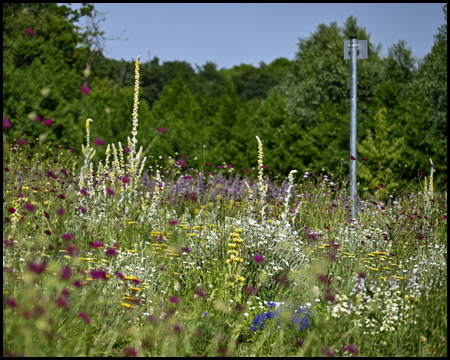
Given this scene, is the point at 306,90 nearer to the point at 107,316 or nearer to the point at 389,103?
the point at 389,103

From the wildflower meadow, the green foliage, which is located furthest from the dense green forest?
the wildflower meadow

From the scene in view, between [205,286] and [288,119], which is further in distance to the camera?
[288,119]

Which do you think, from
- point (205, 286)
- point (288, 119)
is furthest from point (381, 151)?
point (205, 286)

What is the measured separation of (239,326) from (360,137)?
43.9 feet

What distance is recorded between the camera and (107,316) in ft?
10.1

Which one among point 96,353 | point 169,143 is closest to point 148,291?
point 96,353

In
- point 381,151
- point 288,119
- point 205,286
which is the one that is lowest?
point 205,286

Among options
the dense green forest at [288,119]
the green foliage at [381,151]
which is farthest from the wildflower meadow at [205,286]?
the green foliage at [381,151]

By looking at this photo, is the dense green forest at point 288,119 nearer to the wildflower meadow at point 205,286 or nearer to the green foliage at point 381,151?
the green foliage at point 381,151

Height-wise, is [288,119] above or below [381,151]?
above

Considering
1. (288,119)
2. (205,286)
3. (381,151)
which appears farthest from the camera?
(288,119)

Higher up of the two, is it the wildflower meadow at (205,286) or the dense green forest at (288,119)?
the dense green forest at (288,119)

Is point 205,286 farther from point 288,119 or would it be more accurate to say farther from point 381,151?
point 288,119

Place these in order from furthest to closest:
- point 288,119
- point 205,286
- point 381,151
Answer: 1. point 288,119
2. point 381,151
3. point 205,286
